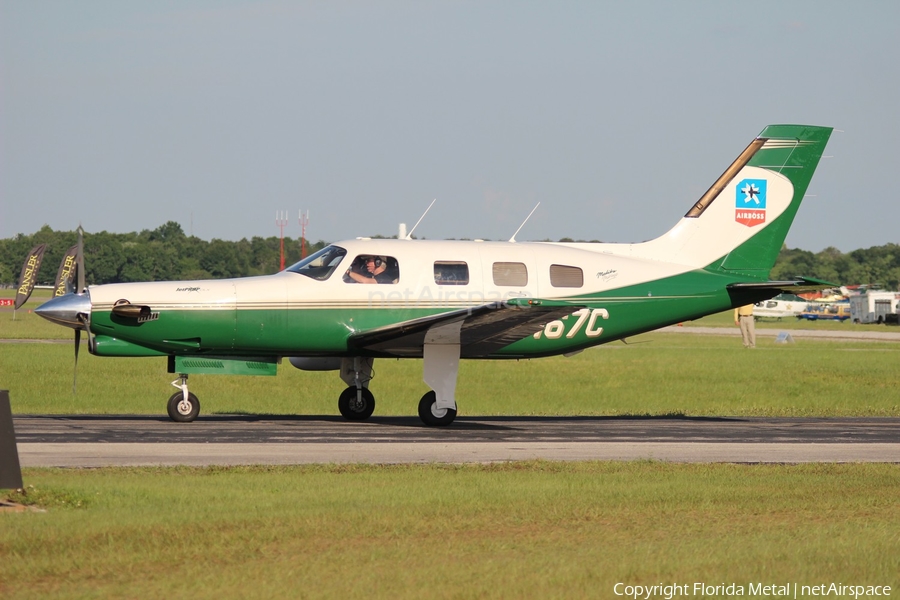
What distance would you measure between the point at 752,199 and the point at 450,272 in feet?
20.4

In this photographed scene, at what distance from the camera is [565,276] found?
60.2 feet

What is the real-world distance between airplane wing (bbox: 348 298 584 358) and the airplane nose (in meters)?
4.13

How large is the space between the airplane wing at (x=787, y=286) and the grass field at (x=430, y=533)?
23.1 feet

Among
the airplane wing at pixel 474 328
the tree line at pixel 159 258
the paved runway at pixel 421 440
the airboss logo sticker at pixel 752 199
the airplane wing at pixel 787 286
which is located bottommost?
the paved runway at pixel 421 440

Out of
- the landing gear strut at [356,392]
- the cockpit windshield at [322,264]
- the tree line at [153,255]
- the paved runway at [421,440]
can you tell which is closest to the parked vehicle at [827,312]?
the tree line at [153,255]

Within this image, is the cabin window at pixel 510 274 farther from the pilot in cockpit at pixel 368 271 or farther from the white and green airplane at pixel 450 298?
the pilot in cockpit at pixel 368 271

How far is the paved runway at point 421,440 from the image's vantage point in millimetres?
13117

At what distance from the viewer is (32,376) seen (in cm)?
Answer: 2659

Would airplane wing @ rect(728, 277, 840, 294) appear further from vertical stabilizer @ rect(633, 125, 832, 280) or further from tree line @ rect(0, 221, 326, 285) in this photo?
tree line @ rect(0, 221, 326, 285)

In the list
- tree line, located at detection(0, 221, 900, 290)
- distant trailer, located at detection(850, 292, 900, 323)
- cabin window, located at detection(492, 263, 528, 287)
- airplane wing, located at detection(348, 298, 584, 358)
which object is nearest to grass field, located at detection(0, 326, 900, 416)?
airplane wing, located at detection(348, 298, 584, 358)

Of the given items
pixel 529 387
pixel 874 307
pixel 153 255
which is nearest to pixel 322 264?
pixel 529 387

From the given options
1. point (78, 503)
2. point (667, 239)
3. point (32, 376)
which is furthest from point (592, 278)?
point (32, 376)

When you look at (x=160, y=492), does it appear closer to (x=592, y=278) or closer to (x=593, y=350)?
→ (x=592, y=278)

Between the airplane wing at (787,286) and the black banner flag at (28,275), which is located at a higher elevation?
the black banner flag at (28,275)
